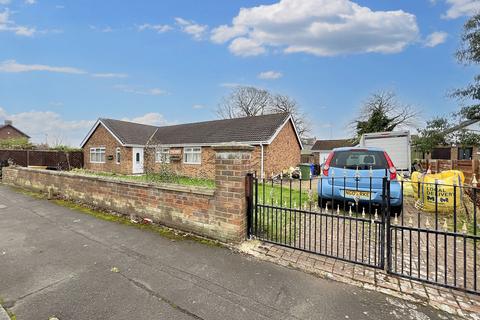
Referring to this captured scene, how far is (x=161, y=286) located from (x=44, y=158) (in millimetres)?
22051

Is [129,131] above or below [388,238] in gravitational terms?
above

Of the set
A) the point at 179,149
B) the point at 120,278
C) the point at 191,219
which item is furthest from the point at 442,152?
the point at 120,278

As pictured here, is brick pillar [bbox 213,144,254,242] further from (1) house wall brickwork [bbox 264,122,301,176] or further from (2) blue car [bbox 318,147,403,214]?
(1) house wall brickwork [bbox 264,122,301,176]

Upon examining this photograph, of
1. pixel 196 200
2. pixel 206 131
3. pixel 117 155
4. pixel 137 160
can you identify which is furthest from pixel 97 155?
pixel 196 200

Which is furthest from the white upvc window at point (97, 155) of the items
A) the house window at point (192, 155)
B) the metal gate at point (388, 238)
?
the metal gate at point (388, 238)

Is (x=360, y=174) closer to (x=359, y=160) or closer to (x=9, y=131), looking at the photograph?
(x=359, y=160)

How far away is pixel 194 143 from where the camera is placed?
716 inches

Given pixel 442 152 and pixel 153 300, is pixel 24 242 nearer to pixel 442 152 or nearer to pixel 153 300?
pixel 153 300

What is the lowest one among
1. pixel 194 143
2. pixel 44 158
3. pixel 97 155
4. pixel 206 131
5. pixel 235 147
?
pixel 44 158

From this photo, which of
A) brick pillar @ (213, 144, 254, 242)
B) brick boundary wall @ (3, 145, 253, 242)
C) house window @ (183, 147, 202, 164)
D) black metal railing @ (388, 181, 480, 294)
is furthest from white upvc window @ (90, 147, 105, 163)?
Result: black metal railing @ (388, 181, 480, 294)

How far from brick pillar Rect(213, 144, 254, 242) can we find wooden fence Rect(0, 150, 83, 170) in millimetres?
18567

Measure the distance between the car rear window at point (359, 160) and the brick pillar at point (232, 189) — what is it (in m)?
2.88

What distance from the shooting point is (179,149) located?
18.9 m

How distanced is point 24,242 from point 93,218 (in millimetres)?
1540
